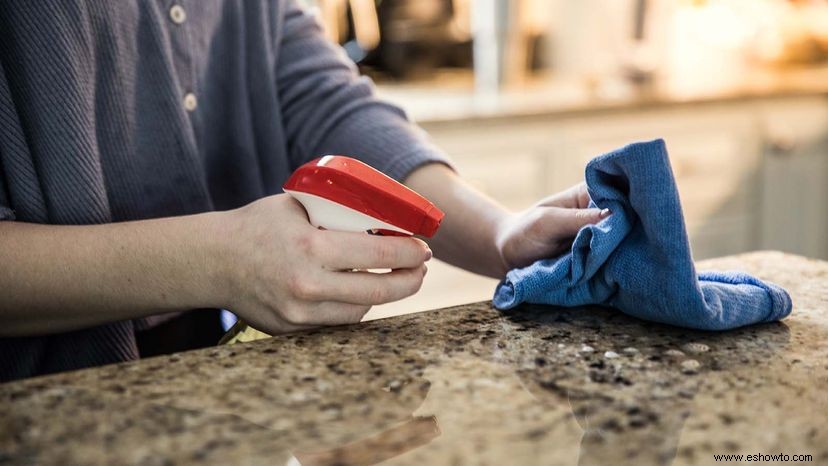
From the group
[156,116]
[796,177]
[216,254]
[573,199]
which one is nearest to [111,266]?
[216,254]

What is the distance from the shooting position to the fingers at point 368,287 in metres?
0.53

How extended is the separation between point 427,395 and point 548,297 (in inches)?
7.0

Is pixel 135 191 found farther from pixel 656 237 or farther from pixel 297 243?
pixel 656 237

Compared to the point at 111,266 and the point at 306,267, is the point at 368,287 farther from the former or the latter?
the point at 111,266

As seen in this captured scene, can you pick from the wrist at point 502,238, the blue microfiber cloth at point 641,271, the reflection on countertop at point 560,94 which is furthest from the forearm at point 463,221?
the reflection on countertop at point 560,94

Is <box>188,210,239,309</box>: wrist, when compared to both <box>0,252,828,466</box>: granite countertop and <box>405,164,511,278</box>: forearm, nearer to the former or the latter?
<box>0,252,828,466</box>: granite countertop

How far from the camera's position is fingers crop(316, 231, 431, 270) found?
526mm

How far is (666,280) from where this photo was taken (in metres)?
0.54

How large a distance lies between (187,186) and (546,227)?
1.12 ft

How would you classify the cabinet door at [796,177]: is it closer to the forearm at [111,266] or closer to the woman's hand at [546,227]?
the woman's hand at [546,227]

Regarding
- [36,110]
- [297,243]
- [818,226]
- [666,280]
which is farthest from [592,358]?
[818,226]

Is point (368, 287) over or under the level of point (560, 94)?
over

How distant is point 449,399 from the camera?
1.43 feet

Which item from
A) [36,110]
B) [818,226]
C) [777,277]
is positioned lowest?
[818,226]
